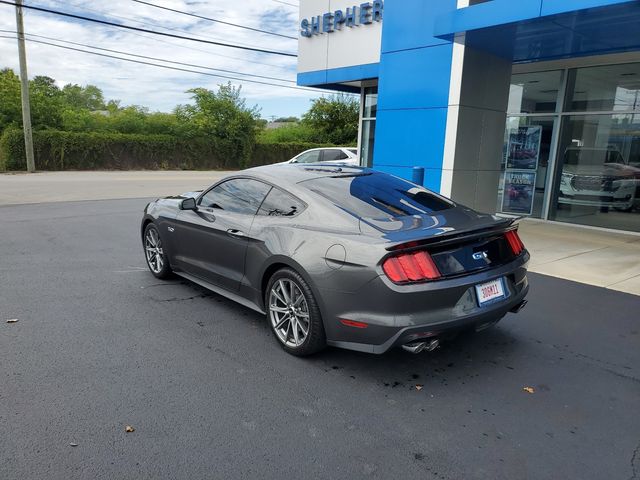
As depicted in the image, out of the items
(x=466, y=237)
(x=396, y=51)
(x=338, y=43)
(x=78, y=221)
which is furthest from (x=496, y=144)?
(x=78, y=221)

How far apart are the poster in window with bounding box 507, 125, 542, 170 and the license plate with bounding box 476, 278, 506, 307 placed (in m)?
8.59

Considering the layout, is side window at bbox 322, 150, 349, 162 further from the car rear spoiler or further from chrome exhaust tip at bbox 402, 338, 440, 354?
chrome exhaust tip at bbox 402, 338, 440, 354

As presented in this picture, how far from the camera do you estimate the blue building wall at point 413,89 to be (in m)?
9.23

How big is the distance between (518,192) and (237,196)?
28.9ft

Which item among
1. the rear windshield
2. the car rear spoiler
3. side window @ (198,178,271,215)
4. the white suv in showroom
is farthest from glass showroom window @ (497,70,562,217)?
side window @ (198,178,271,215)

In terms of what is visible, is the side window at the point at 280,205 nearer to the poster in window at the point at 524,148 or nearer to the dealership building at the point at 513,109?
the dealership building at the point at 513,109

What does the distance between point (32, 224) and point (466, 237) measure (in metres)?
9.11

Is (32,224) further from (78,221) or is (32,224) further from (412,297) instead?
(412,297)

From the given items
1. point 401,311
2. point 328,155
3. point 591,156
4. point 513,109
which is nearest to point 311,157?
point 328,155

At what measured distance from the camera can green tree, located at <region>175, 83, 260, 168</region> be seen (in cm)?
3281

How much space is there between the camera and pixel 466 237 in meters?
3.60

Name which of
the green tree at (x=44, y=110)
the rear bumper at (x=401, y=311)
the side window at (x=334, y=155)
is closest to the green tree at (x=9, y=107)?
the green tree at (x=44, y=110)

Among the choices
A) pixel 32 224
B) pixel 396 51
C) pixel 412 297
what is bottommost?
pixel 32 224

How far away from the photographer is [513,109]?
11.6 meters
